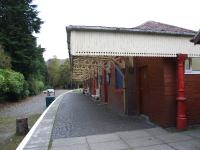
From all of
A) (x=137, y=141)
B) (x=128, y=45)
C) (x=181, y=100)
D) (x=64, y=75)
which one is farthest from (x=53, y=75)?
(x=137, y=141)

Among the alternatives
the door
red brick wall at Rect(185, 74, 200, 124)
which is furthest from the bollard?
red brick wall at Rect(185, 74, 200, 124)

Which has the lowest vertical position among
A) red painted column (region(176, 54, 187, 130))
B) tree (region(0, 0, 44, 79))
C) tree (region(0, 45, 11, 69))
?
red painted column (region(176, 54, 187, 130))

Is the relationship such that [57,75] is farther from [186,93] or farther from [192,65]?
[186,93]

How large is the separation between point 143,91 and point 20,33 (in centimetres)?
2955

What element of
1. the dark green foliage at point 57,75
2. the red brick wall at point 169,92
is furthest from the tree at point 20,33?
the dark green foliage at point 57,75

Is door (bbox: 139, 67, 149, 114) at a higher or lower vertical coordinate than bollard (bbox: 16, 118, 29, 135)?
higher

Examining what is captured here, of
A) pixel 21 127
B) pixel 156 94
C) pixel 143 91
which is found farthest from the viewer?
pixel 143 91

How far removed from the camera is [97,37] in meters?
9.30

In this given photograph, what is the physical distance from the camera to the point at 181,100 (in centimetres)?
960

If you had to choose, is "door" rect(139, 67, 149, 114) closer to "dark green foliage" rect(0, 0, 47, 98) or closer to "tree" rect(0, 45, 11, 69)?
"tree" rect(0, 45, 11, 69)

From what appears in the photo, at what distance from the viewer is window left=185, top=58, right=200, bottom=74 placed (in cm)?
1045

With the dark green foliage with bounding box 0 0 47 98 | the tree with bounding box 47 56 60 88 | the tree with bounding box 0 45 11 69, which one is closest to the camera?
the tree with bounding box 0 45 11 69

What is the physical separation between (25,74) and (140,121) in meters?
31.6

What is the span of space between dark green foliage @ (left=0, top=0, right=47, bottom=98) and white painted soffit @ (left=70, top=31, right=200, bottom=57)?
29363 millimetres
